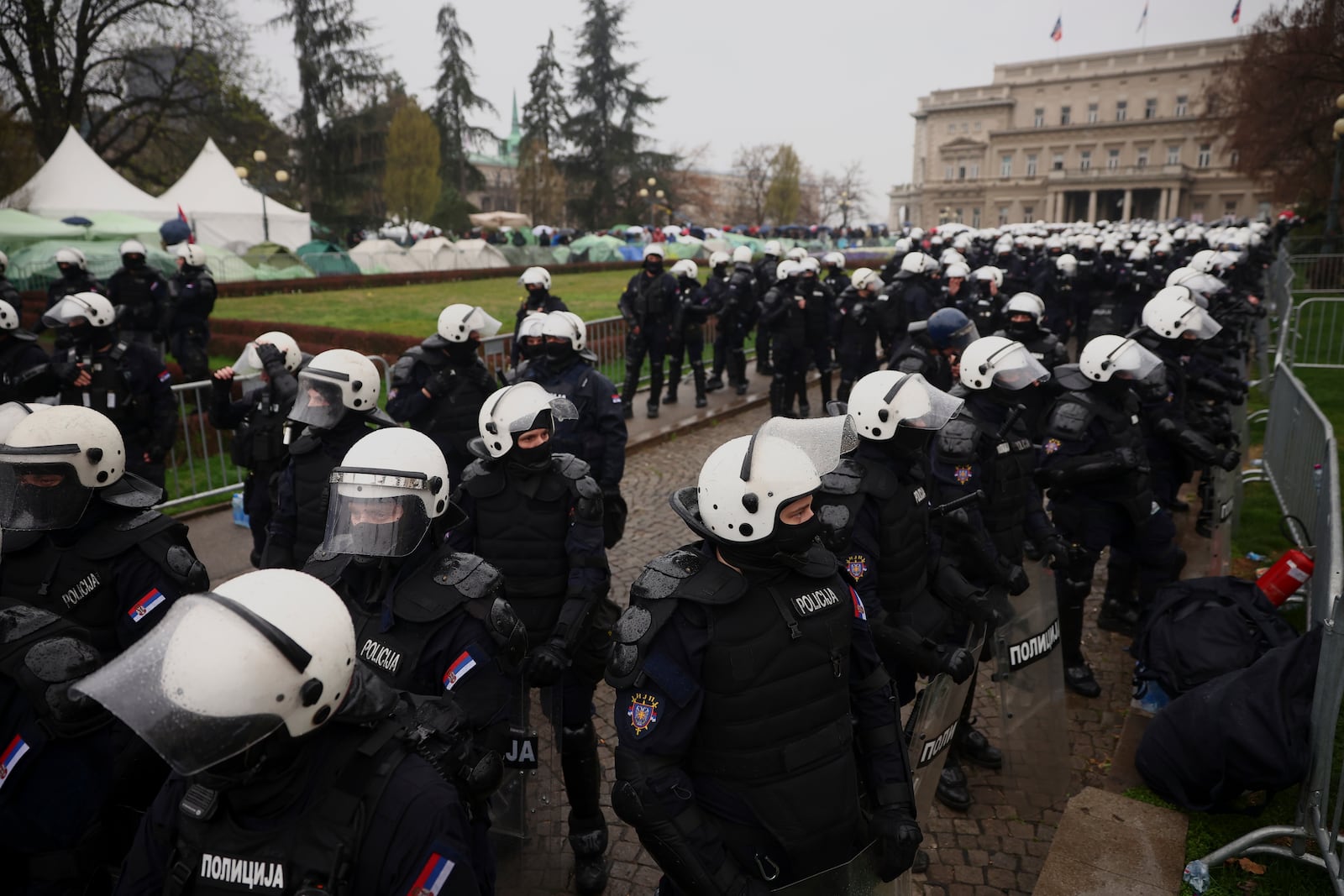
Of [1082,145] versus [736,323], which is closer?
[736,323]

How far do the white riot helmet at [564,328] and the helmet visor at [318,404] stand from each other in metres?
2.11

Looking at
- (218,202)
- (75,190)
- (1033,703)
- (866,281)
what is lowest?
(1033,703)

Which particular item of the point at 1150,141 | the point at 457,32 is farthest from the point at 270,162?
the point at 1150,141

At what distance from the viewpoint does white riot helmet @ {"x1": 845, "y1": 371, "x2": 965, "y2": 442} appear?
13.2 feet

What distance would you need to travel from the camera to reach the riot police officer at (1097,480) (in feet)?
18.4

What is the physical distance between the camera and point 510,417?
4.13 meters

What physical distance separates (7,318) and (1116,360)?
8638 mm

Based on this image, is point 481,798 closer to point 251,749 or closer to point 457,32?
point 251,749

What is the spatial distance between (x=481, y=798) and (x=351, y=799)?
1.81 feet

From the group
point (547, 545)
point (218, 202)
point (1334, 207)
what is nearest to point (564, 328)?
point (547, 545)

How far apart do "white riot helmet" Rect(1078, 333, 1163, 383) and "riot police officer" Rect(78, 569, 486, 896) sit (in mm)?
5072

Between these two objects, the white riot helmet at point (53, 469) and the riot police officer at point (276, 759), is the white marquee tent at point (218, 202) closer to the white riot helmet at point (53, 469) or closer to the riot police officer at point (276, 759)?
the white riot helmet at point (53, 469)

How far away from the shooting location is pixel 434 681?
291 cm

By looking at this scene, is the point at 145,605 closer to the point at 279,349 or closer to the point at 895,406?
the point at 279,349
